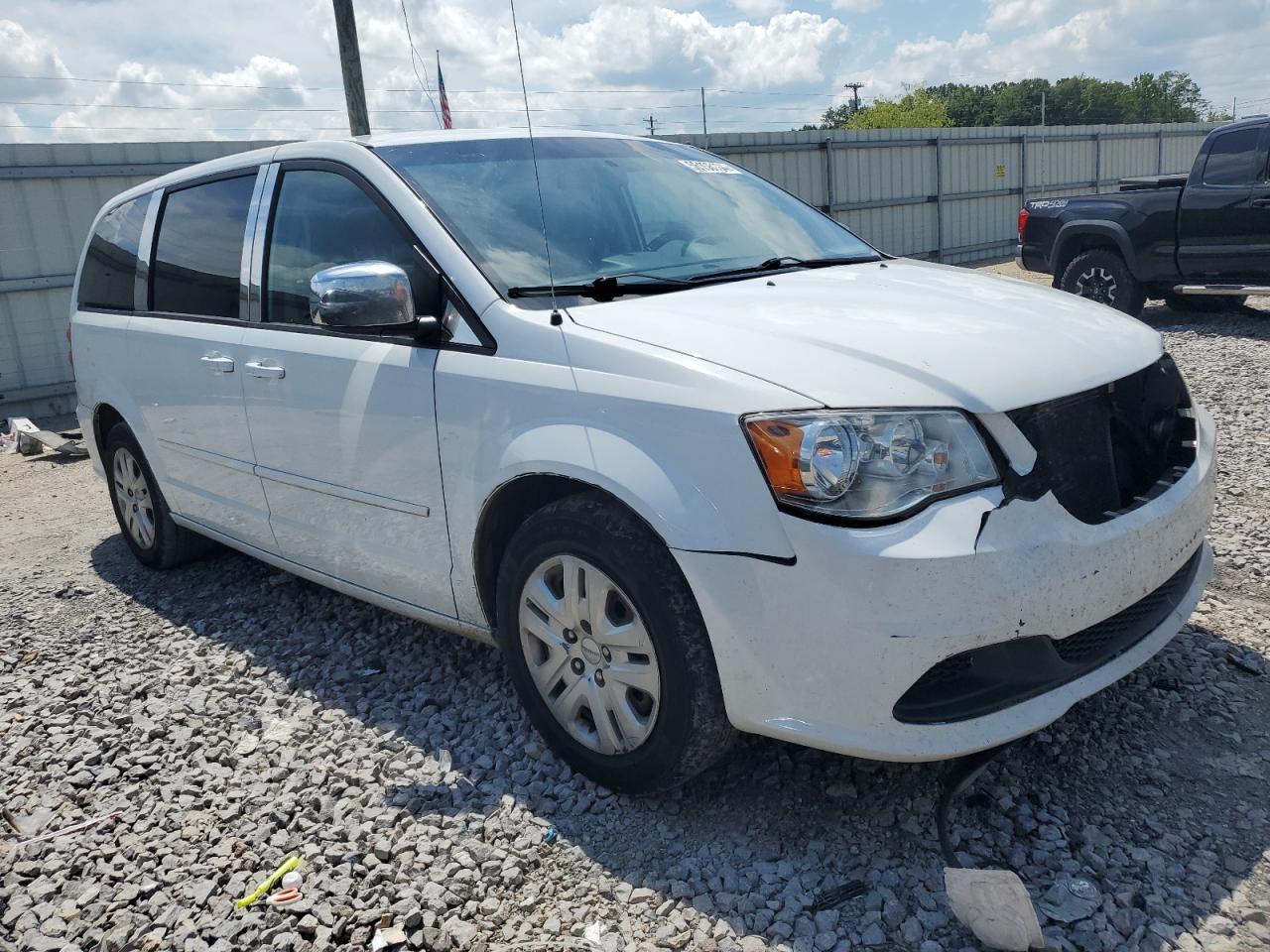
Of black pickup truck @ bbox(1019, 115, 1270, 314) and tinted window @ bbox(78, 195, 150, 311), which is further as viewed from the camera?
black pickup truck @ bbox(1019, 115, 1270, 314)

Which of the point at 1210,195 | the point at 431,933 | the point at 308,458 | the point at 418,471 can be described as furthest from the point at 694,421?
the point at 1210,195

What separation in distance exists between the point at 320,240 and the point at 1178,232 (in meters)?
9.24

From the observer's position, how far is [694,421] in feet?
8.02

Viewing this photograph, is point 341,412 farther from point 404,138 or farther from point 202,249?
point 202,249

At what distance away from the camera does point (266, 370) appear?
371 centimetres

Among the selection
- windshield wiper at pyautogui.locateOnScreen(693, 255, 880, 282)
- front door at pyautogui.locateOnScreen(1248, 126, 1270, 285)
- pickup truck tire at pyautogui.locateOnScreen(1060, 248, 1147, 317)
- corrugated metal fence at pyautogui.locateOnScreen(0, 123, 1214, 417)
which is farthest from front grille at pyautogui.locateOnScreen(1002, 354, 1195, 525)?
corrugated metal fence at pyautogui.locateOnScreen(0, 123, 1214, 417)

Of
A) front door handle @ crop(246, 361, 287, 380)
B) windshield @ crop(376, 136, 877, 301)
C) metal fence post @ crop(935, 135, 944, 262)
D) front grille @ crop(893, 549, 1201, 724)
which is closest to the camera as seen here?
front grille @ crop(893, 549, 1201, 724)

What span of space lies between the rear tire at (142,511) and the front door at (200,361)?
27 cm

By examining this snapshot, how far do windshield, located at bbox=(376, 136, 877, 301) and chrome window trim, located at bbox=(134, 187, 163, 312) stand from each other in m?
1.79

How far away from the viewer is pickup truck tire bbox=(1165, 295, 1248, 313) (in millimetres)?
11219

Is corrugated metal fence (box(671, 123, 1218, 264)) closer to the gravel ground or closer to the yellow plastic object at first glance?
the gravel ground

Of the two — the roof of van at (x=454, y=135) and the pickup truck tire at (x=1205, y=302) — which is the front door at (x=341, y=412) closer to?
the roof of van at (x=454, y=135)

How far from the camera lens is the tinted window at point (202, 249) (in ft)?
13.3

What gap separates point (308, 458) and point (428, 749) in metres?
1.07
